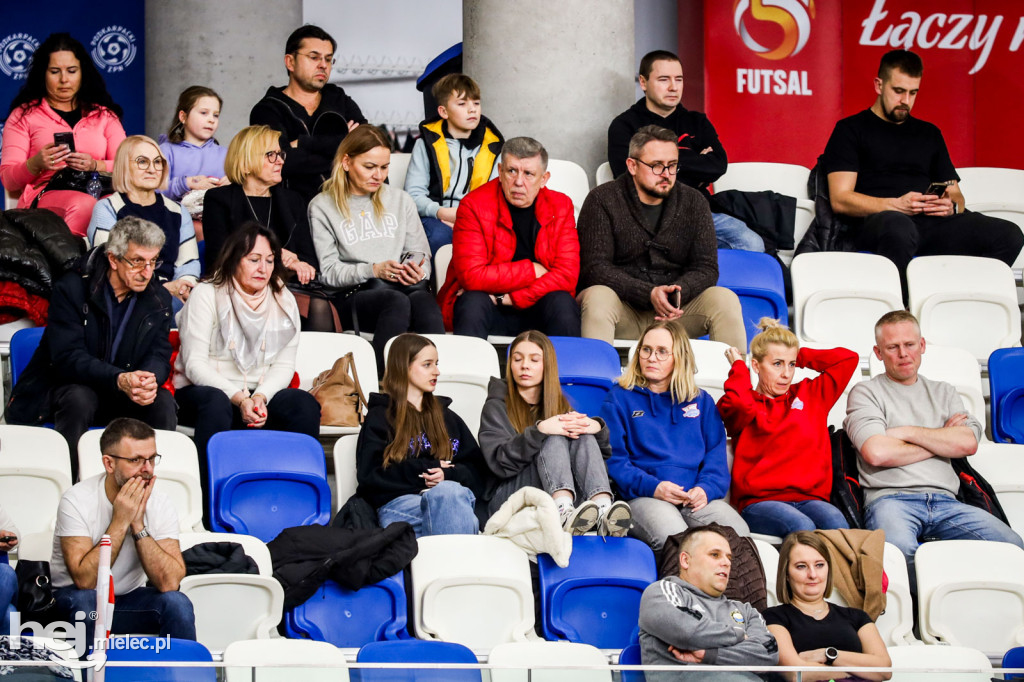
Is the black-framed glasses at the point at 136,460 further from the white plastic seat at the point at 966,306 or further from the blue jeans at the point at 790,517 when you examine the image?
the white plastic seat at the point at 966,306

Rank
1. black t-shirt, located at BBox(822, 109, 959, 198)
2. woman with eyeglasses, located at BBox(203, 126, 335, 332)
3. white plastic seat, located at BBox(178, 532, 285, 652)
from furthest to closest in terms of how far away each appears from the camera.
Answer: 1. black t-shirt, located at BBox(822, 109, 959, 198)
2. woman with eyeglasses, located at BBox(203, 126, 335, 332)
3. white plastic seat, located at BBox(178, 532, 285, 652)

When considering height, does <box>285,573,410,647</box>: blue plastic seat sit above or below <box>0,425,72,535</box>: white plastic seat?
below

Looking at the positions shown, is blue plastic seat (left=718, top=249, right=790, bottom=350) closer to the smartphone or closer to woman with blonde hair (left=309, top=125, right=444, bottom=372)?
woman with blonde hair (left=309, top=125, right=444, bottom=372)

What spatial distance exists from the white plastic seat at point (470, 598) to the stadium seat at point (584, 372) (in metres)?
1.05

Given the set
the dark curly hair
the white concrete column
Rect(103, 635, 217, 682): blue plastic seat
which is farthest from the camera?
the white concrete column

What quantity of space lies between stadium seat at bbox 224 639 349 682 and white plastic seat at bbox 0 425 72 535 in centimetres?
124

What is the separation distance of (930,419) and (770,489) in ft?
2.15

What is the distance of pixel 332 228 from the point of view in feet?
18.9

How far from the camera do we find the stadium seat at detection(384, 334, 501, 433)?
16.9 ft

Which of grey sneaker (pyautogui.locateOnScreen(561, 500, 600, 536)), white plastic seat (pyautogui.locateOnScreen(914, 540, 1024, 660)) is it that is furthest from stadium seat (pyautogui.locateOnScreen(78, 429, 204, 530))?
white plastic seat (pyautogui.locateOnScreen(914, 540, 1024, 660))

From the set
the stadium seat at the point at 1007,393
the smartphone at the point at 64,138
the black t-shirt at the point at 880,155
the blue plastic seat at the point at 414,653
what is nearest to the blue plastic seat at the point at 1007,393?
the stadium seat at the point at 1007,393

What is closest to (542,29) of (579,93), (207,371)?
(579,93)

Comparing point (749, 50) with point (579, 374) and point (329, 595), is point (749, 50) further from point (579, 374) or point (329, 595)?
point (329, 595)

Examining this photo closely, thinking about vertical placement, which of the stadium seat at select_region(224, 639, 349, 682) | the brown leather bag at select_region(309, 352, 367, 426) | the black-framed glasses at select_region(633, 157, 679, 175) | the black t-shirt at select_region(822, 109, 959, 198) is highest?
the black t-shirt at select_region(822, 109, 959, 198)
